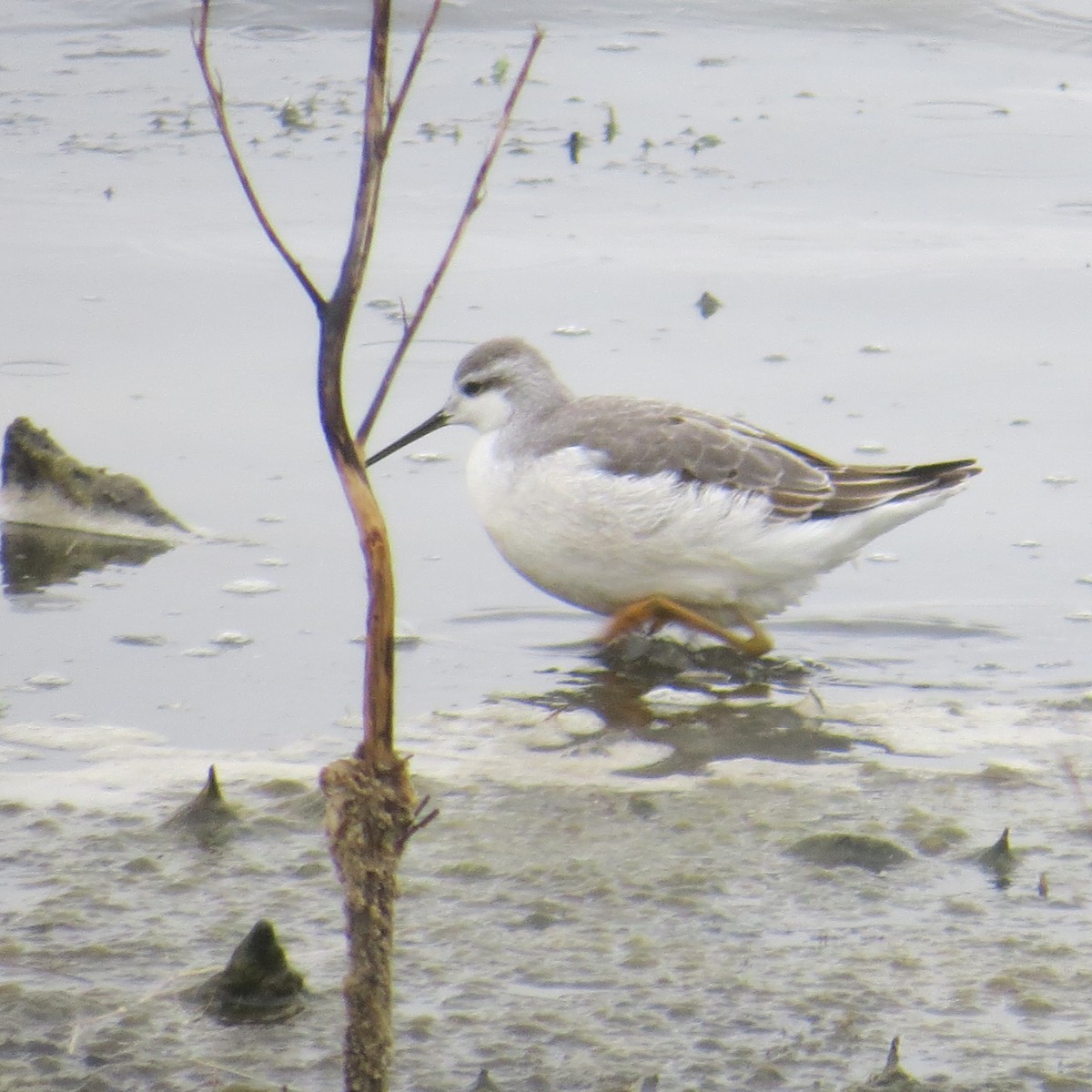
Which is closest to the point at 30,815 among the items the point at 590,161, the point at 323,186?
the point at 323,186

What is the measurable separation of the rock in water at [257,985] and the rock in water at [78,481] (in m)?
2.75

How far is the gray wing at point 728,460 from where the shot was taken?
5043 millimetres

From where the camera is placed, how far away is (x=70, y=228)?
26.3 ft

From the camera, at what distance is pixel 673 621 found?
16.3 feet

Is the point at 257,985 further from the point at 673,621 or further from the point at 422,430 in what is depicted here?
the point at 422,430

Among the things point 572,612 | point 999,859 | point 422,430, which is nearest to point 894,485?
point 572,612

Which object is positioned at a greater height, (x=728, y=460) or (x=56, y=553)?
(x=728, y=460)

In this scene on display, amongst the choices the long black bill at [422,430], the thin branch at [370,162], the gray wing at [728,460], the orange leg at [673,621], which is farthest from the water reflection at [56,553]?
the thin branch at [370,162]

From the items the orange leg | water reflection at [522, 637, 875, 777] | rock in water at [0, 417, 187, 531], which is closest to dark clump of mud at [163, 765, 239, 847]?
water reflection at [522, 637, 875, 777]

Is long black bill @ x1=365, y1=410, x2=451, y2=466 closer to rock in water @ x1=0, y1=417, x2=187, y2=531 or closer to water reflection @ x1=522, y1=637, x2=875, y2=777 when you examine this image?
rock in water @ x1=0, y1=417, x2=187, y2=531

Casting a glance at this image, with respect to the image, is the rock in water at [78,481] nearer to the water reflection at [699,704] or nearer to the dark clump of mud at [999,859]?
the water reflection at [699,704]

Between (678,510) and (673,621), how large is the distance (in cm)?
30

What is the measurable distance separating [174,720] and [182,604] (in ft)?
2.76

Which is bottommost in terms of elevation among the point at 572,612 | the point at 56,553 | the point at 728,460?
the point at 572,612
